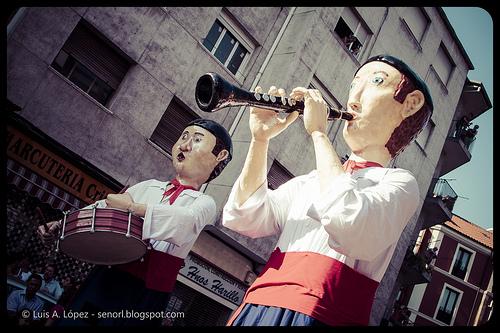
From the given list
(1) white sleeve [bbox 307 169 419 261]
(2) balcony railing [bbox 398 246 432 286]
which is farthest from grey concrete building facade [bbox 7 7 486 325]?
(1) white sleeve [bbox 307 169 419 261]

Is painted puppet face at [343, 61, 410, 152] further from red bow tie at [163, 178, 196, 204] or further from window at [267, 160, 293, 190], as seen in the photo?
window at [267, 160, 293, 190]

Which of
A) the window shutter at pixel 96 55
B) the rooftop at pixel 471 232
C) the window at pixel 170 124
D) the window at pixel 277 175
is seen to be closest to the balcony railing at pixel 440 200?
the window at pixel 277 175

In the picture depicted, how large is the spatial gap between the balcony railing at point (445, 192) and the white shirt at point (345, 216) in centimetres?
1300

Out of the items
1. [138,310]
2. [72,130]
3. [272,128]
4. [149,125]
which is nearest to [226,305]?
[149,125]

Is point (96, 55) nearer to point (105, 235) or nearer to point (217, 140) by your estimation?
point (217, 140)

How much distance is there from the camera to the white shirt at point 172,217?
2.38 m

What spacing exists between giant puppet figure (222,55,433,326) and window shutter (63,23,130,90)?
518 centimetres

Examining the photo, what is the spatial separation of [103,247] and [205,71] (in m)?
5.89

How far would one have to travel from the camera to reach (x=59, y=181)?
586 centimetres

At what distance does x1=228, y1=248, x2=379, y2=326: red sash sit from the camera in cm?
150

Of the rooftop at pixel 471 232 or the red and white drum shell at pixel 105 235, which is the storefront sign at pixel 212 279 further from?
the rooftop at pixel 471 232

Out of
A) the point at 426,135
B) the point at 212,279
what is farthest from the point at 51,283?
the point at 426,135

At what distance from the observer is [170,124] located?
24.7ft
